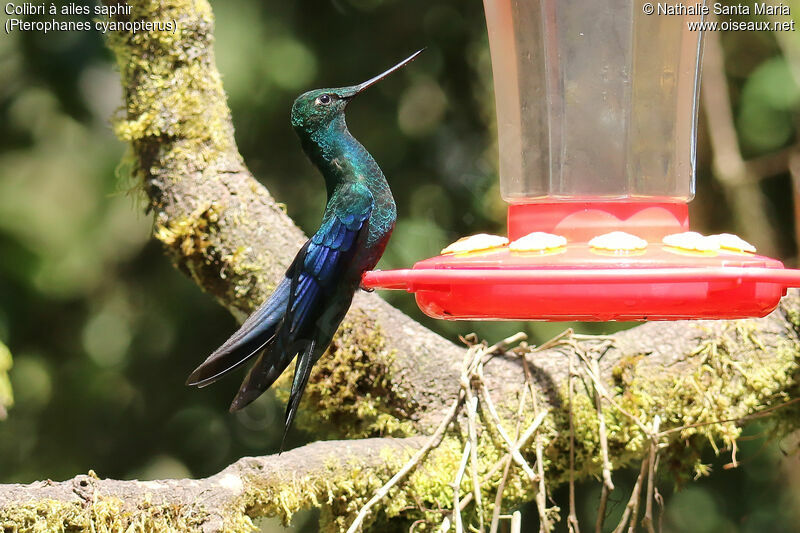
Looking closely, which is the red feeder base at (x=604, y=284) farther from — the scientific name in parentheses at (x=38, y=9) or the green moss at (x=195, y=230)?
the scientific name in parentheses at (x=38, y=9)

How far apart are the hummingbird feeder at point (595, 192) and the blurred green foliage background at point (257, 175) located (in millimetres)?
1547

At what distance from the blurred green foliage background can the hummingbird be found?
1241mm

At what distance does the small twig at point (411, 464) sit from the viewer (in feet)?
7.40

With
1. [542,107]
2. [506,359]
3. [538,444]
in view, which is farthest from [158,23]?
[538,444]

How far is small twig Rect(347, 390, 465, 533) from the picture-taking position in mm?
2256

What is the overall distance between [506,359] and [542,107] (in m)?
0.78

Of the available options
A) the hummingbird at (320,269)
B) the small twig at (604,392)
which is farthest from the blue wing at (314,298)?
the small twig at (604,392)

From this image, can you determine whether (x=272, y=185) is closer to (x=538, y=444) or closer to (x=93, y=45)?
(x=93, y=45)

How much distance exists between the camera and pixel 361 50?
4.23 meters

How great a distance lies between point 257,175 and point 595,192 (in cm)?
239

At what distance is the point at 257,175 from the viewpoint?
432 centimetres

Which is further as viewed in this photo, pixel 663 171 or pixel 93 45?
pixel 93 45

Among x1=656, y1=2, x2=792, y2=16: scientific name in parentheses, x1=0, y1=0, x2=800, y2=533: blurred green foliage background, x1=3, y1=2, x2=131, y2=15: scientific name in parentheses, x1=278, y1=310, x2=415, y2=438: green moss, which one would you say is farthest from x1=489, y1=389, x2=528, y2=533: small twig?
x1=3, y1=2, x2=131, y2=15: scientific name in parentheses

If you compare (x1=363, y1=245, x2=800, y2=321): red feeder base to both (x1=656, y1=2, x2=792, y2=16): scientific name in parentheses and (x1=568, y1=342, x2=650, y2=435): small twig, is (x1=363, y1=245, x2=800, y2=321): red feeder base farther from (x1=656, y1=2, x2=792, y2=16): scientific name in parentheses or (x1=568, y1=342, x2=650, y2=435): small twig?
(x1=656, y1=2, x2=792, y2=16): scientific name in parentheses
